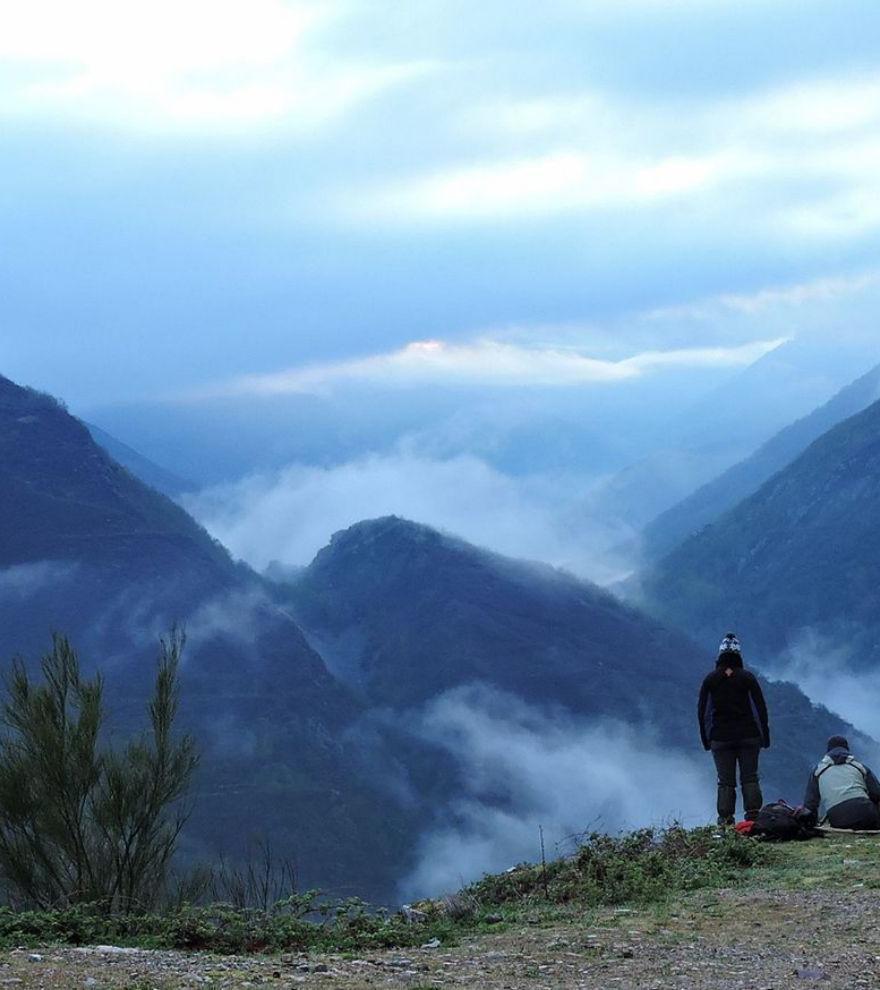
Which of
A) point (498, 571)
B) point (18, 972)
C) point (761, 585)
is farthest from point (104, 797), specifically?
point (761, 585)

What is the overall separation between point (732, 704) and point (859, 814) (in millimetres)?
2104

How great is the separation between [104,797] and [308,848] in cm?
5952

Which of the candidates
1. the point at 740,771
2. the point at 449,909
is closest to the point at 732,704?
the point at 740,771

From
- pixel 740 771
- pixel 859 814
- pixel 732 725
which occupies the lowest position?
pixel 859 814

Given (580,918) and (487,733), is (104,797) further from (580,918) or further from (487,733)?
(487,733)

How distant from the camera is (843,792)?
1433cm

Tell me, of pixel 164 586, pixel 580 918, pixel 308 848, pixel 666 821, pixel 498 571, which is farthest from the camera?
pixel 498 571

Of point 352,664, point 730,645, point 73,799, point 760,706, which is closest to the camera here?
point 73,799

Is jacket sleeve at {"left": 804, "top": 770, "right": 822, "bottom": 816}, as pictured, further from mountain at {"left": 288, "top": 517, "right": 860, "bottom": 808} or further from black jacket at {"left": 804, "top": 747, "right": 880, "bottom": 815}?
mountain at {"left": 288, "top": 517, "right": 860, "bottom": 808}

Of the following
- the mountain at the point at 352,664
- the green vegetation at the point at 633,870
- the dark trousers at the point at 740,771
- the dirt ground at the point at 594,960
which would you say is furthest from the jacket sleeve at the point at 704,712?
the mountain at the point at 352,664

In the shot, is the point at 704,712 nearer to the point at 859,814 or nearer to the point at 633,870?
the point at 859,814

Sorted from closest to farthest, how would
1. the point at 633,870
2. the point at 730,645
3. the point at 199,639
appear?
the point at 633,870
the point at 730,645
the point at 199,639

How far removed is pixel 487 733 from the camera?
95688 mm

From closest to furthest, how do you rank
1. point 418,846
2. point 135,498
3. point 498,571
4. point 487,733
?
point 418,846
point 487,733
point 135,498
point 498,571
